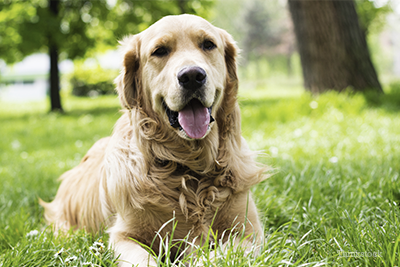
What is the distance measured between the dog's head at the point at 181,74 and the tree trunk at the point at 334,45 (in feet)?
18.1

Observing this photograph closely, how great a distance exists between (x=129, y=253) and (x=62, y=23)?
12363mm

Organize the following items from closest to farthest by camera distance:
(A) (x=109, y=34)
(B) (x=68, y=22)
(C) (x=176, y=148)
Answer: (C) (x=176, y=148) → (B) (x=68, y=22) → (A) (x=109, y=34)

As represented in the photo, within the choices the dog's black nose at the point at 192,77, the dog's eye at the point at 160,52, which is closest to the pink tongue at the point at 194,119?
the dog's black nose at the point at 192,77

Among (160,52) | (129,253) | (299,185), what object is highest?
(160,52)

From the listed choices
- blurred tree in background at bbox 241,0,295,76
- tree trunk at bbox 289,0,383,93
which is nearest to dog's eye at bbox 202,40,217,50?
tree trunk at bbox 289,0,383,93

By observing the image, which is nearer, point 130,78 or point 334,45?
point 130,78

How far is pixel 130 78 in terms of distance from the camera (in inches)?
95.6

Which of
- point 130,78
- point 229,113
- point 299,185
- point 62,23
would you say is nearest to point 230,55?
point 229,113

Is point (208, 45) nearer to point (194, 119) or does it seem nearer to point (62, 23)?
point (194, 119)

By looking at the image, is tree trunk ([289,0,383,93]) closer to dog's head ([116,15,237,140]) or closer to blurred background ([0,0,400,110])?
blurred background ([0,0,400,110])

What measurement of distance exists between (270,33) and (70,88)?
36.4 m

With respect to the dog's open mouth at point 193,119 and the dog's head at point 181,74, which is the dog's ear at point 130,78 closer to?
the dog's head at point 181,74

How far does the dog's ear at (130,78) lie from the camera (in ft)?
7.85

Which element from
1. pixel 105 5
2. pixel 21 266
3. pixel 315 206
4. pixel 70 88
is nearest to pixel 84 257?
pixel 21 266
